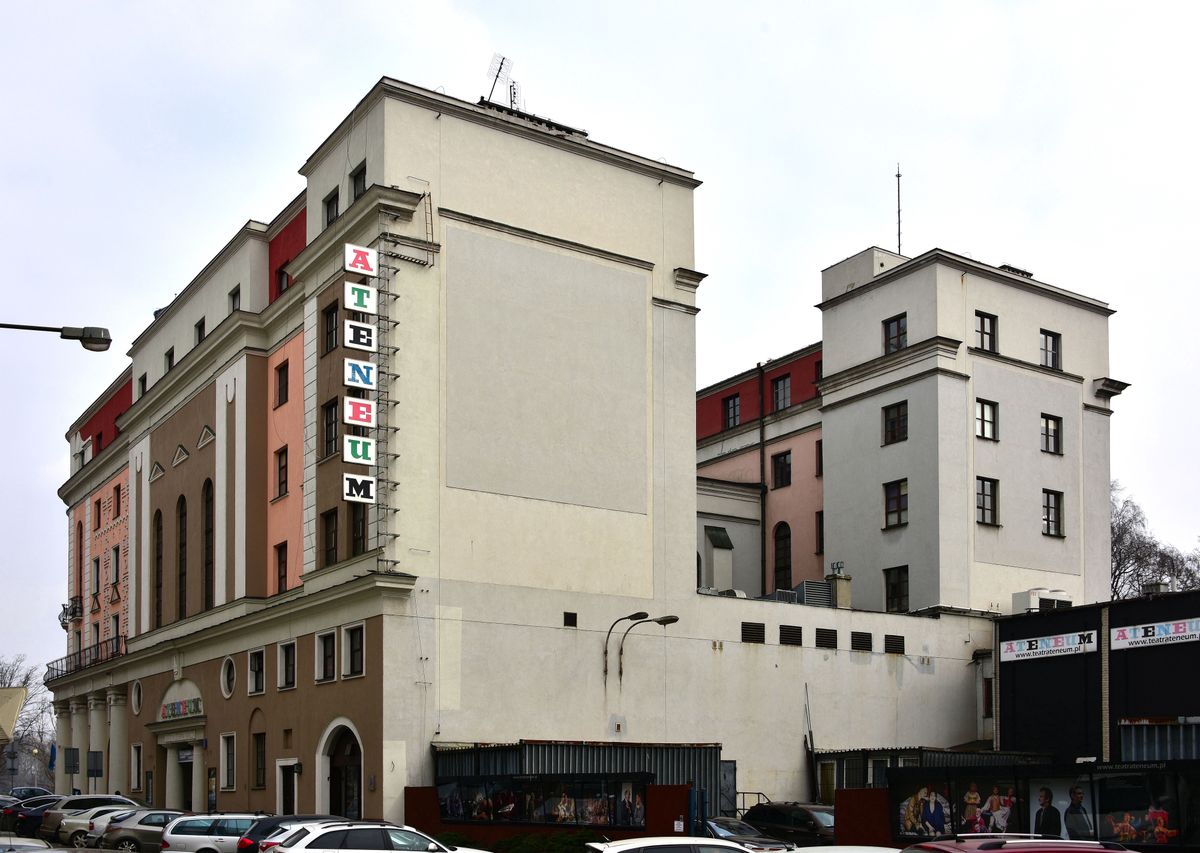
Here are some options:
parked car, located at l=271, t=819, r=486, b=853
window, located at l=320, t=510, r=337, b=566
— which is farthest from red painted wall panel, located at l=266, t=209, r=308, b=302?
parked car, located at l=271, t=819, r=486, b=853

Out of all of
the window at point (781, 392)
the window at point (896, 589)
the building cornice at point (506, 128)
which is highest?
the building cornice at point (506, 128)

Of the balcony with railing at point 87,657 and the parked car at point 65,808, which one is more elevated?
the balcony with railing at point 87,657

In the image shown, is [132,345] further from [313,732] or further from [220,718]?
[313,732]

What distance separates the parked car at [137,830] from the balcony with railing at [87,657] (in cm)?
2476

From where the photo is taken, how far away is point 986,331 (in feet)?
187

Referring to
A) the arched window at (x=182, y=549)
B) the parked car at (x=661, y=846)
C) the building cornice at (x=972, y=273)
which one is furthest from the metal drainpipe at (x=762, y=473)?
the parked car at (x=661, y=846)

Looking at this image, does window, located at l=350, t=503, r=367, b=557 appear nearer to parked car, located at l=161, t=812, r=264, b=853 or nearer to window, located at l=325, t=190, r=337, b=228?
window, located at l=325, t=190, r=337, b=228

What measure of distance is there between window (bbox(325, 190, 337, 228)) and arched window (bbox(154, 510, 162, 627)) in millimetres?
20124

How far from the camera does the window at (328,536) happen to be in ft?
150

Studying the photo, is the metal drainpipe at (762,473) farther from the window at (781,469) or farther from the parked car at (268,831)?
the parked car at (268,831)

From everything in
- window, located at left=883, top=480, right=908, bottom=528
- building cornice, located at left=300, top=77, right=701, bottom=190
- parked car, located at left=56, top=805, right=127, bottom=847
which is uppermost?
building cornice, located at left=300, top=77, right=701, bottom=190

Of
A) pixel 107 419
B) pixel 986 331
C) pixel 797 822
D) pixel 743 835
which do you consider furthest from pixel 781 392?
pixel 107 419

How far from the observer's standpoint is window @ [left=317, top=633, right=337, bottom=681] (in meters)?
44.2

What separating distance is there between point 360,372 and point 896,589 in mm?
23726
